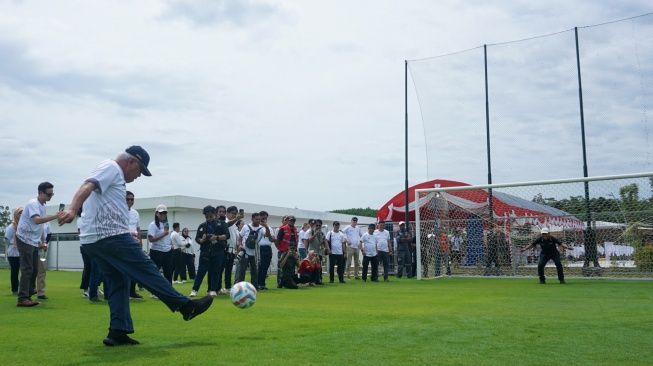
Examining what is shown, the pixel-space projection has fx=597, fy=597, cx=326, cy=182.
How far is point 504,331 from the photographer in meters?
6.29

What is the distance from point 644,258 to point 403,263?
751 centimetres

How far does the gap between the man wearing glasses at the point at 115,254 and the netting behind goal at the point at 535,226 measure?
1428cm

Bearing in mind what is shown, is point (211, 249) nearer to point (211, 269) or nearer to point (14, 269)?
point (211, 269)

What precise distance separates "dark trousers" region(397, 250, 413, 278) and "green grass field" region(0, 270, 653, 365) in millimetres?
10573

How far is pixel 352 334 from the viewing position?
20.2ft

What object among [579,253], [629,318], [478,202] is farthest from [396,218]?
[629,318]

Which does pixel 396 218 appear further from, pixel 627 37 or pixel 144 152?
pixel 144 152

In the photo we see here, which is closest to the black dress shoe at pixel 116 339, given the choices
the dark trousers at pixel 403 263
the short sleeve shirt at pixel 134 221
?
the short sleeve shirt at pixel 134 221

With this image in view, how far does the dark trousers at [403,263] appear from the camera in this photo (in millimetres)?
20703

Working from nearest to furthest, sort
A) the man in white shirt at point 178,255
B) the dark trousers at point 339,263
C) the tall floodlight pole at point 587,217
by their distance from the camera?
1. the tall floodlight pole at point 587,217
2. the man in white shirt at point 178,255
3. the dark trousers at point 339,263

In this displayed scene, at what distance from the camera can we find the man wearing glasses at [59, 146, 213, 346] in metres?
5.64

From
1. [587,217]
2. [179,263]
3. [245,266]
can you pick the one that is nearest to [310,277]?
[245,266]

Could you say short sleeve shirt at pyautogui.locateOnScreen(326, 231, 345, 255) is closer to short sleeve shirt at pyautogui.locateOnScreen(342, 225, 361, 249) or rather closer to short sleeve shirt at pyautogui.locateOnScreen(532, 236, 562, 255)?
short sleeve shirt at pyautogui.locateOnScreen(342, 225, 361, 249)

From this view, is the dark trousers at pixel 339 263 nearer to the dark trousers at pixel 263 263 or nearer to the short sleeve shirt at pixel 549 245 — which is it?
the dark trousers at pixel 263 263
